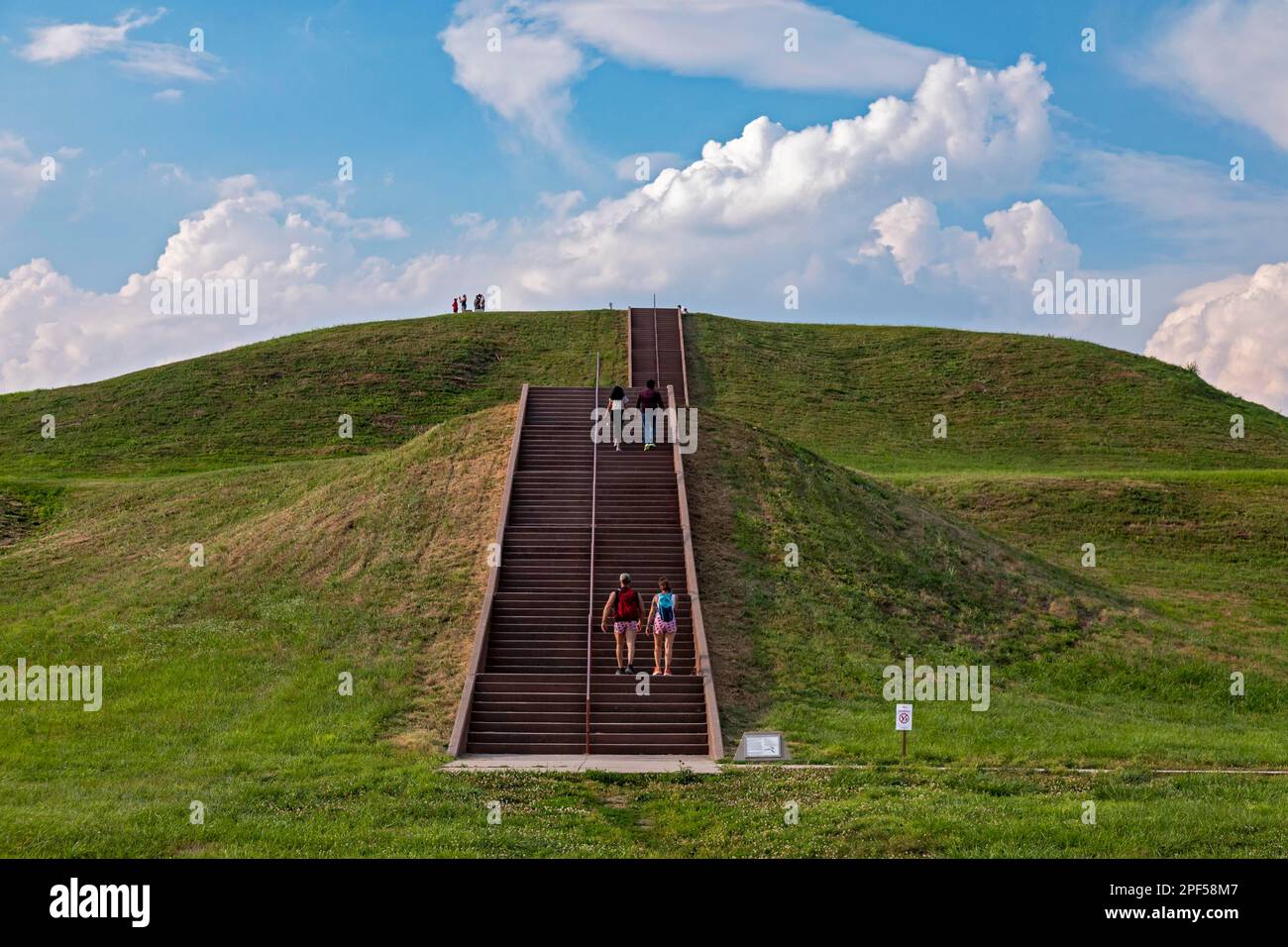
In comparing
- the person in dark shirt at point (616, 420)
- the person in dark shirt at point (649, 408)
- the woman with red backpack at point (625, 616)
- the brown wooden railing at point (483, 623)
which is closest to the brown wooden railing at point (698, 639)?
the person in dark shirt at point (649, 408)

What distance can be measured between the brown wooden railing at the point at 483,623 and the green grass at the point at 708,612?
0.43 meters

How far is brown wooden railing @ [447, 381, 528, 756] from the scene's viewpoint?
20078 mm

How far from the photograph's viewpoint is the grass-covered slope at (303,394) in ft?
169

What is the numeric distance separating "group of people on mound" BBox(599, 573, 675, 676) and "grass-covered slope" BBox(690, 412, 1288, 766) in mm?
1383

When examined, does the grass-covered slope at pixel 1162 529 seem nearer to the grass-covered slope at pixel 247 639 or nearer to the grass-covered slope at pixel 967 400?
the grass-covered slope at pixel 967 400

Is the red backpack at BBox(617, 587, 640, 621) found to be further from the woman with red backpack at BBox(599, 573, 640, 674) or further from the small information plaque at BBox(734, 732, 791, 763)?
the small information plaque at BBox(734, 732, 791, 763)

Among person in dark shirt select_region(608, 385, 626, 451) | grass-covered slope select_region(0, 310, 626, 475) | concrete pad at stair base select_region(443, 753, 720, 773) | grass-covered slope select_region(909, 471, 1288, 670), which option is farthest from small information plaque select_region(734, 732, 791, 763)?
grass-covered slope select_region(0, 310, 626, 475)

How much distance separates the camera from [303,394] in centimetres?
5822

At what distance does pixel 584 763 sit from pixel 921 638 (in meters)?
10.3

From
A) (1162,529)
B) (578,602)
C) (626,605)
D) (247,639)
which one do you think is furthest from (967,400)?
(247,639)

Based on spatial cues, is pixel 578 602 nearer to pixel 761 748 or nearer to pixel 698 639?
pixel 698 639

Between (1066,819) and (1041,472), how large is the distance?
3895 centimetres

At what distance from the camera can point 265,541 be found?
30.7 meters

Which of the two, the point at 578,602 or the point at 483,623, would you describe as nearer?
the point at 483,623
